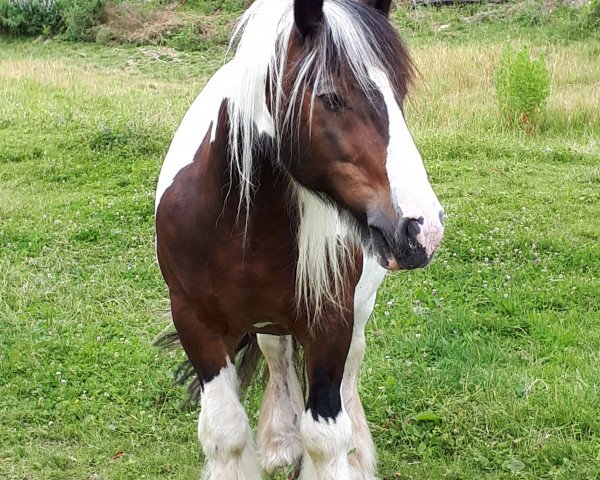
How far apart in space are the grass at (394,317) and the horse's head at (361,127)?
1.07 feet

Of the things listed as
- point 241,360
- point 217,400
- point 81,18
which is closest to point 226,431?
point 217,400

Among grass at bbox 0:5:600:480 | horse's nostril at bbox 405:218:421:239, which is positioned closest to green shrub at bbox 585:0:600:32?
grass at bbox 0:5:600:480

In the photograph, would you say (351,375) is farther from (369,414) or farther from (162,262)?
(162,262)

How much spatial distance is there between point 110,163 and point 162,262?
15.2 feet

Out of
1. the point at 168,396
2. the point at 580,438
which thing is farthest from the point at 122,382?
the point at 580,438

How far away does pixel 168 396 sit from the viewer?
4.34 meters

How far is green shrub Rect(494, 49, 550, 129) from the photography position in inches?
344

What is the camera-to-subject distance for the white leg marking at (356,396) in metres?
3.51

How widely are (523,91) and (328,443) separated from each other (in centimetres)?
667

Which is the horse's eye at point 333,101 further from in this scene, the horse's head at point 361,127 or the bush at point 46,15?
the bush at point 46,15

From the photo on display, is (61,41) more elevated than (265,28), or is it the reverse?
(265,28)

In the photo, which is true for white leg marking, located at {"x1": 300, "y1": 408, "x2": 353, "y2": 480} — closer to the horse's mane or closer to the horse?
the horse

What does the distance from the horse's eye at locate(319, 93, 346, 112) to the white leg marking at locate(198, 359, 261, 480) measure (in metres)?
1.19

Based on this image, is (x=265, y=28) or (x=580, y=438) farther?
(x=580, y=438)
